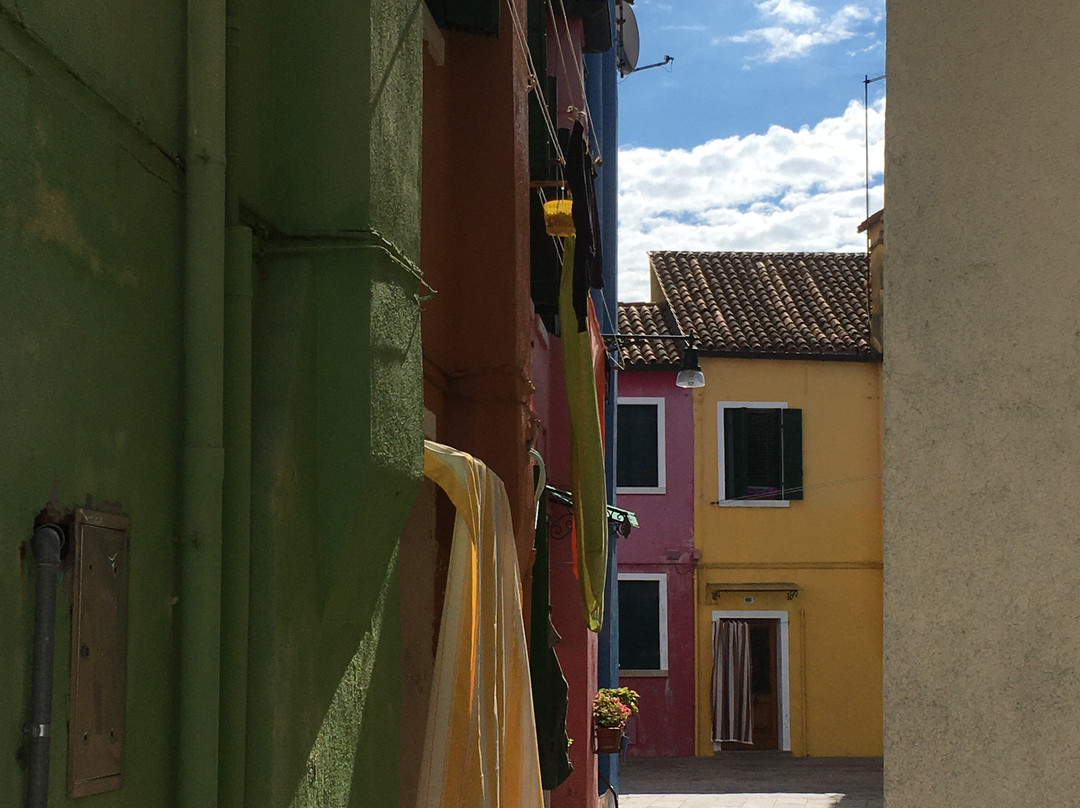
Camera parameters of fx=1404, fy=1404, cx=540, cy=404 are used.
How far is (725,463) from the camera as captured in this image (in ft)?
74.0

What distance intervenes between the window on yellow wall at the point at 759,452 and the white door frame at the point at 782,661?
69.3 inches

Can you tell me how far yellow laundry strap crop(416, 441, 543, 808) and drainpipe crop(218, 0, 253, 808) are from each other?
1.24 metres

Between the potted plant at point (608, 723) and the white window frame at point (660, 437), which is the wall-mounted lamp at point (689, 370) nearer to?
the potted plant at point (608, 723)

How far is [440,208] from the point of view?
6238 millimetres

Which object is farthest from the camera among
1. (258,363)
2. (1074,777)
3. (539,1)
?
(539,1)

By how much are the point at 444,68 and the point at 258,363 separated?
352 centimetres

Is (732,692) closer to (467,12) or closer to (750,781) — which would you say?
(750,781)

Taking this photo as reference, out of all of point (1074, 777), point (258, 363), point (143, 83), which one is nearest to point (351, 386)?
point (258, 363)

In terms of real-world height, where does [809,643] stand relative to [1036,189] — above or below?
below

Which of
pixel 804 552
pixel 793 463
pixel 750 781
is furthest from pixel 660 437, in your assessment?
pixel 750 781

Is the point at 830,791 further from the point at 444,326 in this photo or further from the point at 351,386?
the point at 351,386

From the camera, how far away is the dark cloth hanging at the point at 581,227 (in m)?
7.41

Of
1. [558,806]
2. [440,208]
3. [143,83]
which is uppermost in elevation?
[440,208]

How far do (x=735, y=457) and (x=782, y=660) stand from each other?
3267 millimetres
